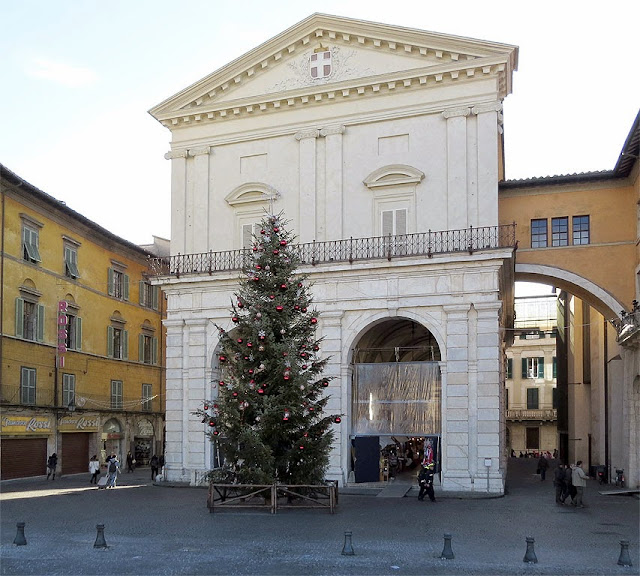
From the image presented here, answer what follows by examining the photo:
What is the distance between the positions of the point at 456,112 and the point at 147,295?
26460 millimetres

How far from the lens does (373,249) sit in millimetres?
28828

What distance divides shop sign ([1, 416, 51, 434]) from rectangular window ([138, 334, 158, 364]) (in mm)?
10533

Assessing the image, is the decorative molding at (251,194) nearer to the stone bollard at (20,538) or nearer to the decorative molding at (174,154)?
the decorative molding at (174,154)

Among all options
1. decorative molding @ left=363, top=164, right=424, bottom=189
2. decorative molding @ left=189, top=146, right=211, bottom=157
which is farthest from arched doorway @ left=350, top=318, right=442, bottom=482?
decorative molding @ left=189, top=146, right=211, bottom=157

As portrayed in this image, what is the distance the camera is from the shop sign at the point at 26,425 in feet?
112

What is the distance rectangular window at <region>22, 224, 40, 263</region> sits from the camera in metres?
36.4

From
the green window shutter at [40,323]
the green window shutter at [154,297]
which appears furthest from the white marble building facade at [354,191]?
the green window shutter at [154,297]

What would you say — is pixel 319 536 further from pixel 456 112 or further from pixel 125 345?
pixel 125 345

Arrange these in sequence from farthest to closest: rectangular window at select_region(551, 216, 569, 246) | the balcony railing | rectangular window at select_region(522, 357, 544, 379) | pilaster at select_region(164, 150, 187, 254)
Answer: rectangular window at select_region(522, 357, 544, 379) → rectangular window at select_region(551, 216, 569, 246) → pilaster at select_region(164, 150, 187, 254) → the balcony railing

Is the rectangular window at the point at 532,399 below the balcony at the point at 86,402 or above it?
below

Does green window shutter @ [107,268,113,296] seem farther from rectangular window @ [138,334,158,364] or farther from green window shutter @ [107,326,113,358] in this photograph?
rectangular window @ [138,334,158,364]

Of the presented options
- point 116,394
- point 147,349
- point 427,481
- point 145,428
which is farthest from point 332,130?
point 145,428

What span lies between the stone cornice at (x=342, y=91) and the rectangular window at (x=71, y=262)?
36.5 feet

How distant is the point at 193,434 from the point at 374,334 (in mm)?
8204
